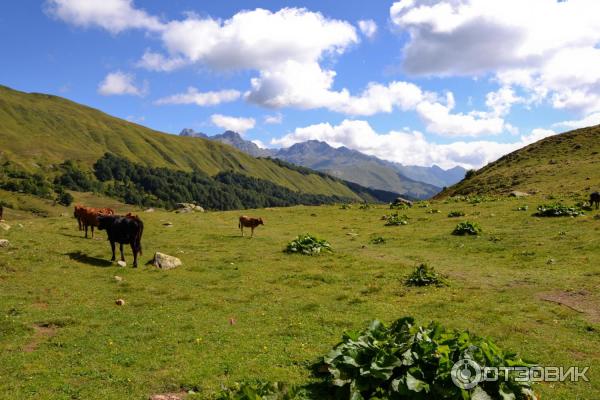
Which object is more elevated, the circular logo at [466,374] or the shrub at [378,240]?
the shrub at [378,240]

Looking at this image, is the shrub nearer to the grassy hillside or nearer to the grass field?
the grass field

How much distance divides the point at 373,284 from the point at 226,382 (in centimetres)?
1298

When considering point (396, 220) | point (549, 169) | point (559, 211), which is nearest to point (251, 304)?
point (396, 220)

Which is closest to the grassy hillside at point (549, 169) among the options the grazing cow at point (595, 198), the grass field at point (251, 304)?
the grazing cow at point (595, 198)

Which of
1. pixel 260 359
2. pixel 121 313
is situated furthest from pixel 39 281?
pixel 260 359

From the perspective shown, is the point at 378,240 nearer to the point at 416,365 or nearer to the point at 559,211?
the point at 559,211

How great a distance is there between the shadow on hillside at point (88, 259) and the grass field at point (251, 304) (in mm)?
118

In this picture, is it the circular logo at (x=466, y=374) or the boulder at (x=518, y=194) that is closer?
the circular logo at (x=466, y=374)

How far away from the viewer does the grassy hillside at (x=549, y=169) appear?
197 feet

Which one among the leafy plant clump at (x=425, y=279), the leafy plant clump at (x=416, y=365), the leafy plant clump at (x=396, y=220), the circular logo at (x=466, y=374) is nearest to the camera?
the circular logo at (x=466, y=374)

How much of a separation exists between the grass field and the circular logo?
2.80m

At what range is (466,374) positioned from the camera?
977 cm

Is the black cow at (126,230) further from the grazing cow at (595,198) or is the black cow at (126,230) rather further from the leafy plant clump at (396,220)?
the grazing cow at (595,198)

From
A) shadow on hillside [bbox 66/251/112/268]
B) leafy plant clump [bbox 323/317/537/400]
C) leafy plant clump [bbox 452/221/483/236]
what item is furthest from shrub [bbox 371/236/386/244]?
leafy plant clump [bbox 323/317/537/400]
